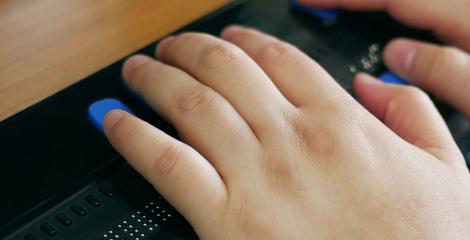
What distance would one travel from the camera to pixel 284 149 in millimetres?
456

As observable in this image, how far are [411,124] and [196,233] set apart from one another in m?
0.26

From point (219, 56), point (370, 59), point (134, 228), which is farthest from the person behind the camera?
point (370, 59)

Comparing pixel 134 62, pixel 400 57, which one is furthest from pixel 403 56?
pixel 134 62

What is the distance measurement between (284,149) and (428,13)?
1.11 feet

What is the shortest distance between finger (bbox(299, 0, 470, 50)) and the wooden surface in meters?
0.18

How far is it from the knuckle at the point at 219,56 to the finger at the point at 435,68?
0.21 m

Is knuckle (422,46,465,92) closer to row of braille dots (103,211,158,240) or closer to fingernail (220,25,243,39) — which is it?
fingernail (220,25,243,39)

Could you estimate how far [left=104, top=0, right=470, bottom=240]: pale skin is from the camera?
417mm

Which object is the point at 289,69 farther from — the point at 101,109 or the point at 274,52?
the point at 101,109

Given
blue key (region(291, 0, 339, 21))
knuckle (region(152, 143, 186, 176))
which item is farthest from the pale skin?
blue key (region(291, 0, 339, 21))

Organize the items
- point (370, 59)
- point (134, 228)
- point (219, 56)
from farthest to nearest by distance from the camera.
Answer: point (370, 59) < point (219, 56) < point (134, 228)

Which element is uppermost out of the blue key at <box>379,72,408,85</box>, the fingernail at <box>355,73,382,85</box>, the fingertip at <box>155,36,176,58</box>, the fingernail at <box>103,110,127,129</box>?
the fingertip at <box>155,36,176,58</box>

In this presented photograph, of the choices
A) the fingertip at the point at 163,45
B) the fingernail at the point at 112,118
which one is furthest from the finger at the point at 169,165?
the fingertip at the point at 163,45

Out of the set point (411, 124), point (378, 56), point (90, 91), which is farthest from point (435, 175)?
point (90, 91)
